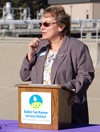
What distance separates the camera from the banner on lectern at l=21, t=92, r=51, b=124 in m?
3.32

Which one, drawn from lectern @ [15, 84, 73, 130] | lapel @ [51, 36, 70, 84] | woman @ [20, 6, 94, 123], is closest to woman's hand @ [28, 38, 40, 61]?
woman @ [20, 6, 94, 123]

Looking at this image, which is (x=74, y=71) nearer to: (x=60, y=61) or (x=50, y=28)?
(x=60, y=61)

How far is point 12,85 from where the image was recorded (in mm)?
10664

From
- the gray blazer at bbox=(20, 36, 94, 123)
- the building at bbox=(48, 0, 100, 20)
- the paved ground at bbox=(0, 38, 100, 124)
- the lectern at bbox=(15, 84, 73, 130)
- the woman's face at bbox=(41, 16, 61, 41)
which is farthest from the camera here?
the building at bbox=(48, 0, 100, 20)

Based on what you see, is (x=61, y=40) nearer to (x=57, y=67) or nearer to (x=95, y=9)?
(x=57, y=67)

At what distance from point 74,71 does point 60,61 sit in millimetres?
153

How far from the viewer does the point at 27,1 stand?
71062mm

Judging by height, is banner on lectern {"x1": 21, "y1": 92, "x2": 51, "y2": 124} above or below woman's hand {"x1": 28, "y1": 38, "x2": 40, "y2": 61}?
below

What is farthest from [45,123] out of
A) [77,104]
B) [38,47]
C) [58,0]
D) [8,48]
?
[58,0]

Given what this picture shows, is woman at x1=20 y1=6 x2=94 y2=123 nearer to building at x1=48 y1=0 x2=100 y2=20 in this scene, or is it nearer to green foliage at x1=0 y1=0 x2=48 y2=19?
building at x1=48 y1=0 x2=100 y2=20

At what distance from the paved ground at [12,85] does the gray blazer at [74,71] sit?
12.6ft

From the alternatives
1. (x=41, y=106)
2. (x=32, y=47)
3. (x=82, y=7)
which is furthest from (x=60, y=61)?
(x=82, y=7)

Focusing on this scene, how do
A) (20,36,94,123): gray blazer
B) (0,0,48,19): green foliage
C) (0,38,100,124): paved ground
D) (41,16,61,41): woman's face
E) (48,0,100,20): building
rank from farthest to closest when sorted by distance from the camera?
1. (0,0,48,19): green foliage
2. (48,0,100,20): building
3. (0,38,100,124): paved ground
4. (41,16,61,41): woman's face
5. (20,36,94,123): gray blazer

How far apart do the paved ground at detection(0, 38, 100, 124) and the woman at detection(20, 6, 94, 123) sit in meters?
3.85
